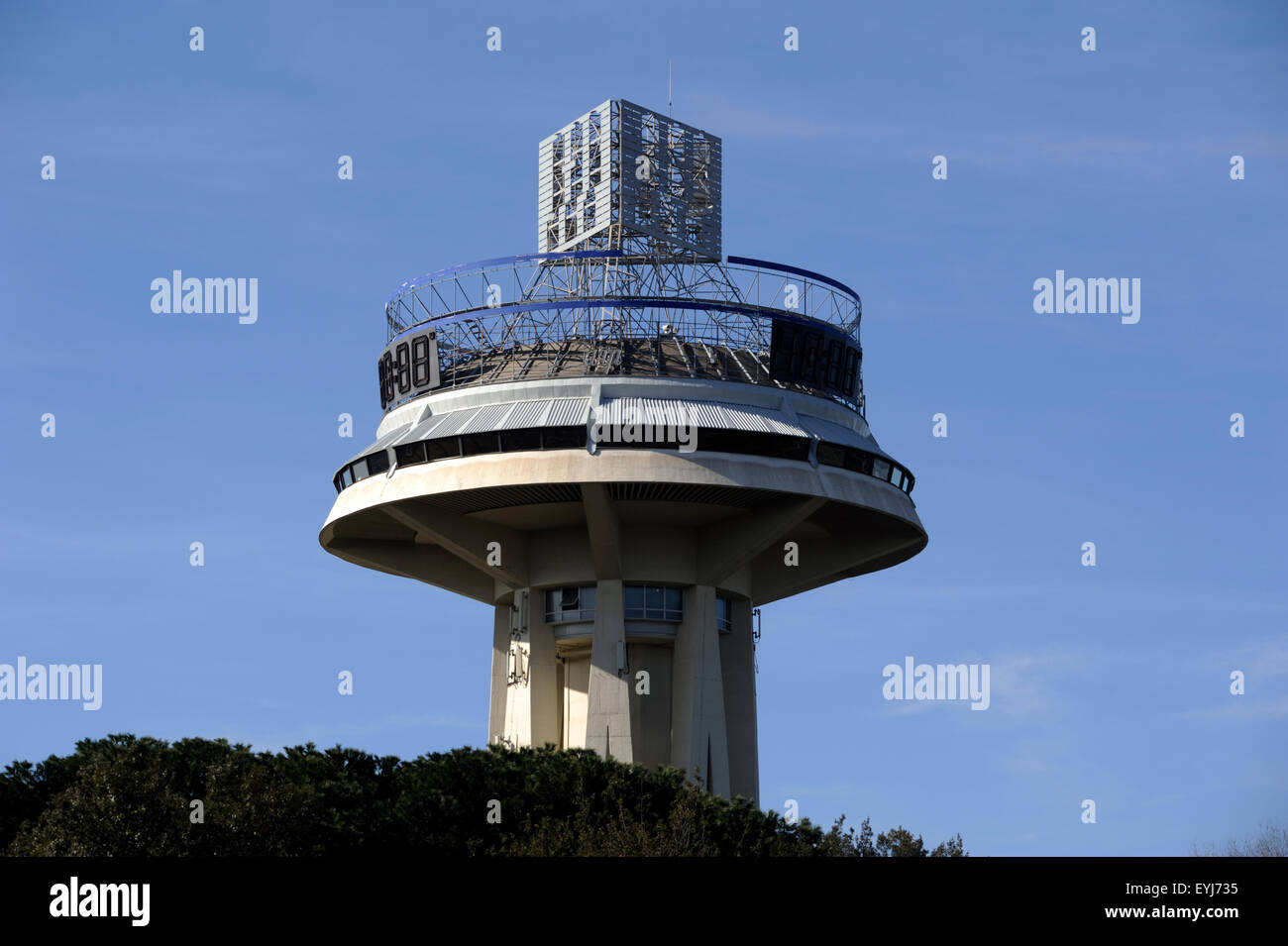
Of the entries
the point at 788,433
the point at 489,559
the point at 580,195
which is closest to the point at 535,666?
the point at 489,559

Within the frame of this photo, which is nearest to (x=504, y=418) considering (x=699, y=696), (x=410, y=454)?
(x=410, y=454)

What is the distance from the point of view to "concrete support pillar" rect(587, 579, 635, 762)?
7873 cm

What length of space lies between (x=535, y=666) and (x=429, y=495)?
9.83 metres

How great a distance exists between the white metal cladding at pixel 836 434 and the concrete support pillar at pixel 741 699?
29.8 ft

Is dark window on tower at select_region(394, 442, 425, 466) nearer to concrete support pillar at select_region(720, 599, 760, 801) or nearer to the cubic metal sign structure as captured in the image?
the cubic metal sign structure

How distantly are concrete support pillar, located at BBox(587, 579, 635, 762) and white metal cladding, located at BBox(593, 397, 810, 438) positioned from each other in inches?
321

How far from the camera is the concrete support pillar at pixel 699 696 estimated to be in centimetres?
7962

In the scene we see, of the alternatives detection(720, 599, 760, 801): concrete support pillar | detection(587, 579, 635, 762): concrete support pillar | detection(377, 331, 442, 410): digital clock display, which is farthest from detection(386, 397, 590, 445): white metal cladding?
detection(720, 599, 760, 801): concrete support pillar

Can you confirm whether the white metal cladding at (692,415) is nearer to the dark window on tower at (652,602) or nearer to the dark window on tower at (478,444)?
the dark window on tower at (478,444)

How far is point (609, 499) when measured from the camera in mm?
77188

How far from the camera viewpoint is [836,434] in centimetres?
7944

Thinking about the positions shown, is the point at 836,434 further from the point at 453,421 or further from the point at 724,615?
the point at 453,421
